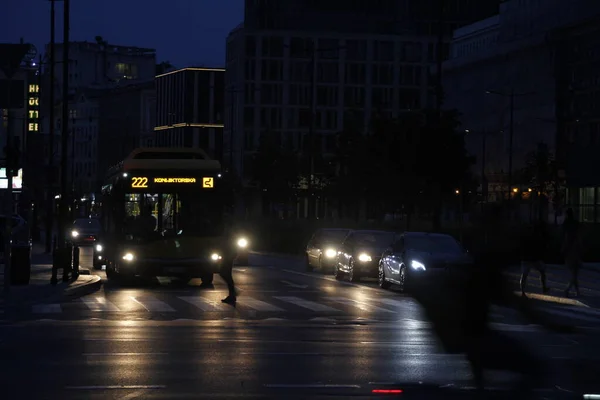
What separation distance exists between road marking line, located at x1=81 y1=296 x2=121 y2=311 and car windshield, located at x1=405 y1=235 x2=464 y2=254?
9075 mm

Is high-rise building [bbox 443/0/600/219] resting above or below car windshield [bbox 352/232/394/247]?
above

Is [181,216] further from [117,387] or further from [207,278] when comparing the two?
[117,387]

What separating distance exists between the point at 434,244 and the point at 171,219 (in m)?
6.72

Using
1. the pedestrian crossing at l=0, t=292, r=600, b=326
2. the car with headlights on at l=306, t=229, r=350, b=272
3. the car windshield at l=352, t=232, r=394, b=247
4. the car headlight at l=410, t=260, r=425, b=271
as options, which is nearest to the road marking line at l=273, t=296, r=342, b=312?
the pedestrian crossing at l=0, t=292, r=600, b=326

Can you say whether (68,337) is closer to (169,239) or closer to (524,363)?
(524,363)

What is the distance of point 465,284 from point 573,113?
96.5m

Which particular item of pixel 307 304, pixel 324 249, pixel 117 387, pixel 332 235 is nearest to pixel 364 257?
pixel 324 249

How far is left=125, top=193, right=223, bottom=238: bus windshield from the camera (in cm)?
3578

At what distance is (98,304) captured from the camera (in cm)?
2812

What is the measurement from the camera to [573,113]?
4198 inches

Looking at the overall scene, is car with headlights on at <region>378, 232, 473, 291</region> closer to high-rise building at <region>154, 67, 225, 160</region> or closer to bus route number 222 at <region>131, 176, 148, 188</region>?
bus route number 222 at <region>131, 176, 148, 188</region>

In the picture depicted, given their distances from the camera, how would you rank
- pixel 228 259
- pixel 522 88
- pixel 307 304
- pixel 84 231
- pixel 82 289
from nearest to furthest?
pixel 307 304
pixel 228 259
pixel 82 289
pixel 84 231
pixel 522 88

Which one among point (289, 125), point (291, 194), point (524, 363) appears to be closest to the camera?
point (524, 363)

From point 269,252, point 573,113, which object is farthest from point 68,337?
point 573,113
